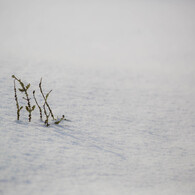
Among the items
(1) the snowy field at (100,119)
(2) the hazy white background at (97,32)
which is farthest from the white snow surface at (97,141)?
(2) the hazy white background at (97,32)

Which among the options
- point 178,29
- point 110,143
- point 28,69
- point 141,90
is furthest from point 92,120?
point 178,29

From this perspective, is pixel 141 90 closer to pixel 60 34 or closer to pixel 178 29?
pixel 60 34

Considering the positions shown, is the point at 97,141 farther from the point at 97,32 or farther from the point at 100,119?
the point at 97,32

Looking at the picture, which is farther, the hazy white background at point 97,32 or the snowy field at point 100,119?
the hazy white background at point 97,32

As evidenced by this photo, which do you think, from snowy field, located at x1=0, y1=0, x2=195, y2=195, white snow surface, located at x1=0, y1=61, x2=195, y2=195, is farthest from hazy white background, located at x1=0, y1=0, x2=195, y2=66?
white snow surface, located at x1=0, y1=61, x2=195, y2=195

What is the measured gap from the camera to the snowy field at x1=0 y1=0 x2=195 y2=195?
59.9 inches

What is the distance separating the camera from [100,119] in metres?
2.45

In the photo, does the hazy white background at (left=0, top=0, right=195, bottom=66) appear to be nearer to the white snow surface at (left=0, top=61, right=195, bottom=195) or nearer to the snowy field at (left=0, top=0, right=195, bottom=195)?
the snowy field at (left=0, top=0, right=195, bottom=195)

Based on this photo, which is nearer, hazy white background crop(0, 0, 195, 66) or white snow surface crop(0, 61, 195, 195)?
white snow surface crop(0, 61, 195, 195)

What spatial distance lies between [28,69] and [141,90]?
6.81 ft

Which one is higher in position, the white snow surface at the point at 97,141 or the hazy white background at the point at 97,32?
the hazy white background at the point at 97,32

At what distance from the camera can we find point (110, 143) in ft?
6.60

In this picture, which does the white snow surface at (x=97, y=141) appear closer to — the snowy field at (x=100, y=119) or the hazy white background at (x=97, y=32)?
the snowy field at (x=100, y=119)

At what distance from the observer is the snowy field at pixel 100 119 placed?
4.99ft
